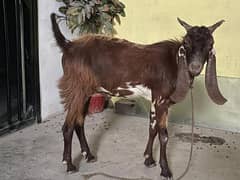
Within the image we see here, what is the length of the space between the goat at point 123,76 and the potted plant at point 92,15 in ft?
3.68

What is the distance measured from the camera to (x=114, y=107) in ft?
15.5

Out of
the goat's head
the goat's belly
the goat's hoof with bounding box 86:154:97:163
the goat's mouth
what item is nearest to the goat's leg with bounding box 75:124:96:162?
the goat's hoof with bounding box 86:154:97:163

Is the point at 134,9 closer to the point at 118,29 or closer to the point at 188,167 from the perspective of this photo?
the point at 118,29

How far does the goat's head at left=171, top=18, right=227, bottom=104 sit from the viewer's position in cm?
251

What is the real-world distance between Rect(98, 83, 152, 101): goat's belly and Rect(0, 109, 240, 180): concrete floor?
2.04 feet

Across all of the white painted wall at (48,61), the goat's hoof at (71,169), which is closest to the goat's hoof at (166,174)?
the goat's hoof at (71,169)

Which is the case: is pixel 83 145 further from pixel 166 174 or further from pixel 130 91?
pixel 166 174

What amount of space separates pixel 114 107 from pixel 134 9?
1.26 m

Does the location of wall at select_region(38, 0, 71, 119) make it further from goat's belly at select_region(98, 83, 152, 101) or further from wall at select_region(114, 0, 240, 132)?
goat's belly at select_region(98, 83, 152, 101)

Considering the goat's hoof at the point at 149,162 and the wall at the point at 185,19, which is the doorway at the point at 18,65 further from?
the goat's hoof at the point at 149,162

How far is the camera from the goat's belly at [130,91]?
2906 mm

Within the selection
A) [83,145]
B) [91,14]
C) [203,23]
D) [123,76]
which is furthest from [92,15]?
[83,145]

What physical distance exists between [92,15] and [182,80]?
78.3 inches

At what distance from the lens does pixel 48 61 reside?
4219 mm
